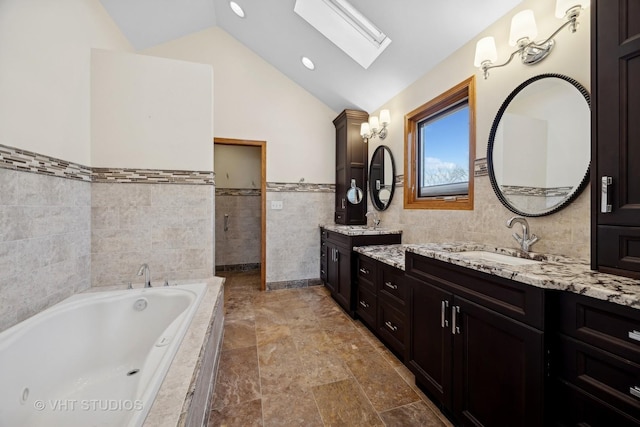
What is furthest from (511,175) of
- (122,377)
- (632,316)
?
(122,377)

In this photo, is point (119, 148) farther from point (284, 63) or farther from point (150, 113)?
point (284, 63)

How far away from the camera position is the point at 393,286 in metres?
1.98

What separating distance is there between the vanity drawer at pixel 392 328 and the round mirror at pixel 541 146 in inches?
41.8

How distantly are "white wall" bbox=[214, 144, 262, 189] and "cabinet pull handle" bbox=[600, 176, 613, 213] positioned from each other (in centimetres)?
425

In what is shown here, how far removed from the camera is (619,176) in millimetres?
929

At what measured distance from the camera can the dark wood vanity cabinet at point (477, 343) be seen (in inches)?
37.5

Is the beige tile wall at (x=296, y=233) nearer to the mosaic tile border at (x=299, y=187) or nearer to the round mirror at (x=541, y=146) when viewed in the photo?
the mosaic tile border at (x=299, y=187)

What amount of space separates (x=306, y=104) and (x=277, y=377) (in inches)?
129

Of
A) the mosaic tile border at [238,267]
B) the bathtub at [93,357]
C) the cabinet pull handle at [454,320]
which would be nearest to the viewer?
the bathtub at [93,357]

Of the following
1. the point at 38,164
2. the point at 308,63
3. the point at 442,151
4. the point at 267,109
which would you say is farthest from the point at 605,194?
the point at 267,109

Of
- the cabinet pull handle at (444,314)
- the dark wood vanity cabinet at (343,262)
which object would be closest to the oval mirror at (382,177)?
the dark wood vanity cabinet at (343,262)

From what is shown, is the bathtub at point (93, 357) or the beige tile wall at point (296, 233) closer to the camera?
the bathtub at point (93, 357)

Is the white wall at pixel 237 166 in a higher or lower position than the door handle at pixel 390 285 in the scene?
higher

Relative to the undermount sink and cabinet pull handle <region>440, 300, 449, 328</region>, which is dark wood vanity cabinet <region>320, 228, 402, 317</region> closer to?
the undermount sink
